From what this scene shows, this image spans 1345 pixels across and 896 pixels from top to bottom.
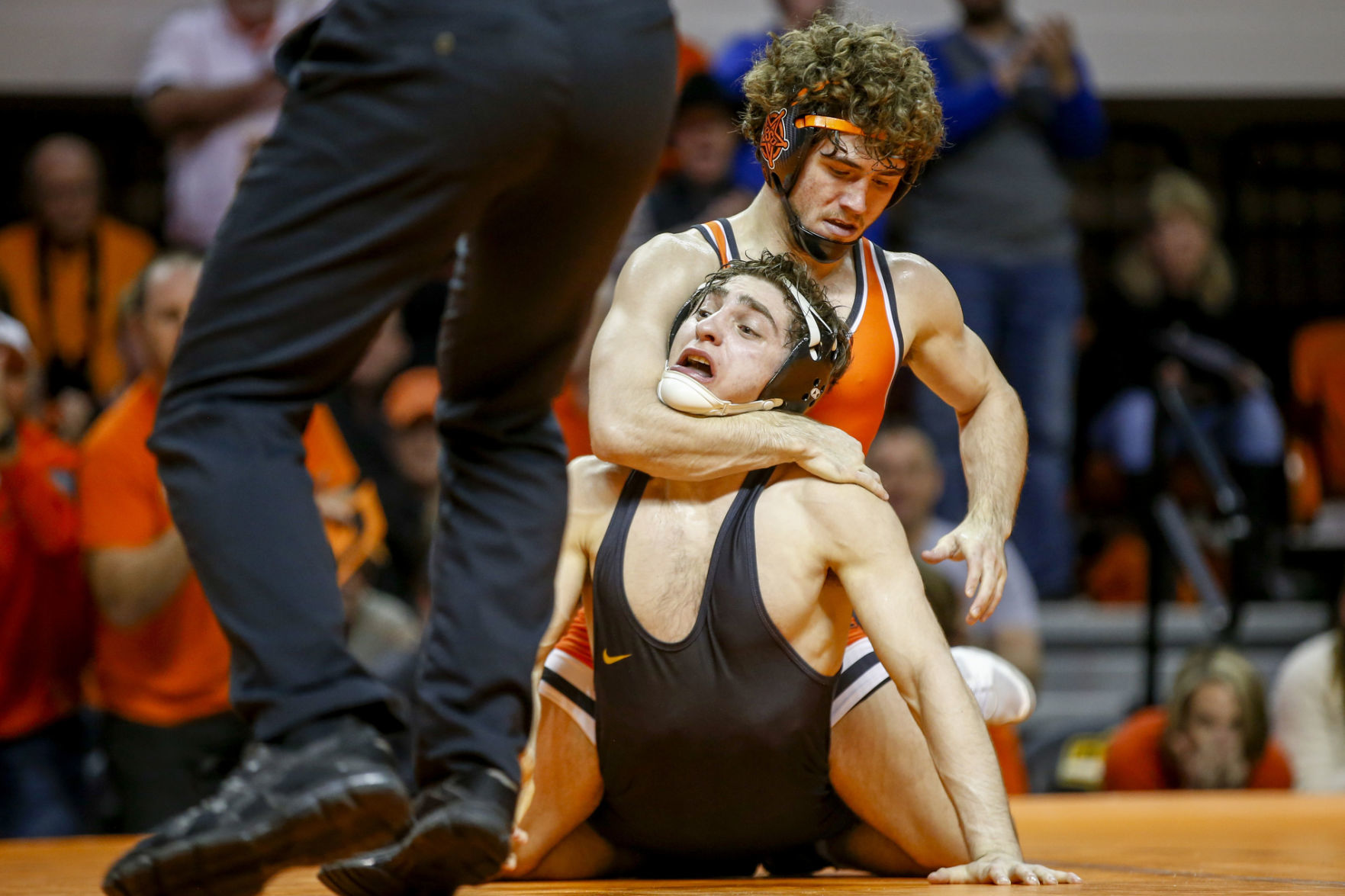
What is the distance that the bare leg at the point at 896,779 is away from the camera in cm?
273

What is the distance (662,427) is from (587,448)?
221 cm

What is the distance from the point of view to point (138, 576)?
416 centimetres

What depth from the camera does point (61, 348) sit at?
5707 millimetres

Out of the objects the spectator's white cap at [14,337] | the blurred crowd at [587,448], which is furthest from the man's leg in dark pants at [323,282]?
the spectator's white cap at [14,337]

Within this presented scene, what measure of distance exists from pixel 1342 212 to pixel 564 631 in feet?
22.9

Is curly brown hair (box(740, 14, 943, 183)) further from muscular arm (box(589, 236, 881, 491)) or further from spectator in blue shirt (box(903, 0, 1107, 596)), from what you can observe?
spectator in blue shirt (box(903, 0, 1107, 596))

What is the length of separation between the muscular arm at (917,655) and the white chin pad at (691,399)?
223 mm

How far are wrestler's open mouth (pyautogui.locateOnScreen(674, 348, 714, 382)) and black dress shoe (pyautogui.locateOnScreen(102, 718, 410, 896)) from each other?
1129 millimetres

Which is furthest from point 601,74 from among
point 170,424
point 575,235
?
point 170,424

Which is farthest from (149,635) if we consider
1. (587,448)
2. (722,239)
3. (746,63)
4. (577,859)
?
(746,63)

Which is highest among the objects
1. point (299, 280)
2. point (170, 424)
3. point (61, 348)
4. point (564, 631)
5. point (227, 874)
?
point (299, 280)

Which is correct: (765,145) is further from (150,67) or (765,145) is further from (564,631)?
(150,67)

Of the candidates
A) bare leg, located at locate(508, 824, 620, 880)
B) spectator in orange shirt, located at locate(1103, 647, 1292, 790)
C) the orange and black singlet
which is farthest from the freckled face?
spectator in orange shirt, located at locate(1103, 647, 1292, 790)

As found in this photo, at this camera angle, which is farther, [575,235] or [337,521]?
[337,521]
